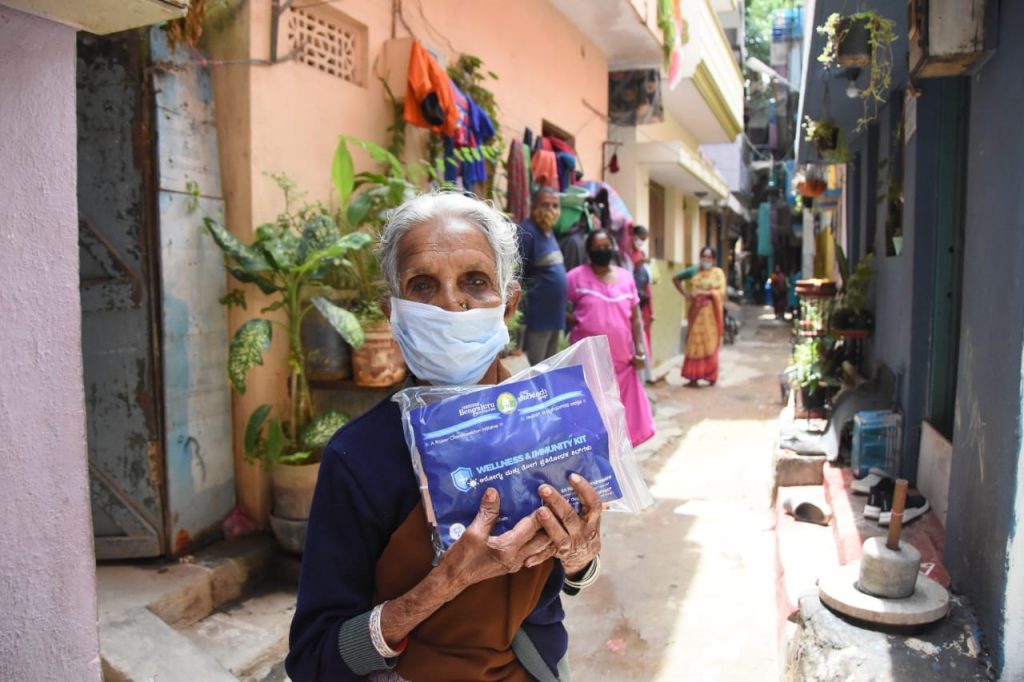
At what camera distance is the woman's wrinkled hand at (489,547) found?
1.10m

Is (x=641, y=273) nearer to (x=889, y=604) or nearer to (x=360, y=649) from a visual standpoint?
(x=889, y=604)

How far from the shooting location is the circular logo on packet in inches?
46.1

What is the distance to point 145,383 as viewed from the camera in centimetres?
349

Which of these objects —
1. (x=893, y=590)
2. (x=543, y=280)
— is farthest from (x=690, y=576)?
(x=543, y=280)

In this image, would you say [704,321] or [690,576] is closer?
[690,576]

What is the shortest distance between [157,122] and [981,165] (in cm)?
344

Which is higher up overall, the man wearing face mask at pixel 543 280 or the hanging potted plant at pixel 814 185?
the hanging potted plant at pixel 814 185

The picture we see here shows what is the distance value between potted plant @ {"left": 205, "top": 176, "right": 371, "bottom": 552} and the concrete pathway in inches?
57.9

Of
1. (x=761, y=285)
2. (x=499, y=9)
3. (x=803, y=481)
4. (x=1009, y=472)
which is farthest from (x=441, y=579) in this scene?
(x=761, y=285)

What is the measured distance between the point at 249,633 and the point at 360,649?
7.95 ft

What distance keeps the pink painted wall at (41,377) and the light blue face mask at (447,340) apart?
1.00m

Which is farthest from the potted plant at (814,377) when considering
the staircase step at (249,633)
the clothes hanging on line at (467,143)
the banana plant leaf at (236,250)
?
the banana plant leaf at (236,250)

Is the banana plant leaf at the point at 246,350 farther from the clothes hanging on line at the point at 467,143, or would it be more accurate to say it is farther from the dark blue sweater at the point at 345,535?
the dark blue sweater at the point at 345,535

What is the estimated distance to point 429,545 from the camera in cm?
122
